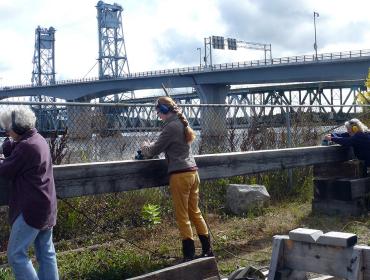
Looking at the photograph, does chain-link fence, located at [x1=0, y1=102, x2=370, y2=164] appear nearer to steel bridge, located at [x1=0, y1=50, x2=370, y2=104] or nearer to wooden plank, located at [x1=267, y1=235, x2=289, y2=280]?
wooden plank, located at [x1=267, y1=235, x2=289, y2=280]

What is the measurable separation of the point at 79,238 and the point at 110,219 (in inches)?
25.4

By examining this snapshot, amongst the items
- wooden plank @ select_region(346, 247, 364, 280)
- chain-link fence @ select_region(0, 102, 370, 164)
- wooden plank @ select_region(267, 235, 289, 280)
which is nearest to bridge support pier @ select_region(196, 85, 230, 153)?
chain-link fence @ select_region(0, 102, 370, 164)

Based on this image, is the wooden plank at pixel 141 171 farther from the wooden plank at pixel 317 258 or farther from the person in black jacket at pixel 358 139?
the wooden plank at pixel 317 258

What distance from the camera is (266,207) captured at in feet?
29.0

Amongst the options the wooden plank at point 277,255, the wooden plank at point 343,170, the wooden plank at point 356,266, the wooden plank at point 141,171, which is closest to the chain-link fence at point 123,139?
the wooden plank at point 141,171

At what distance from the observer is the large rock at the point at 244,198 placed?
853 cm

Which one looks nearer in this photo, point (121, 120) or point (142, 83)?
point (121, 120)

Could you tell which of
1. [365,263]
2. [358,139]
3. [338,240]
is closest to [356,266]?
[365,263]

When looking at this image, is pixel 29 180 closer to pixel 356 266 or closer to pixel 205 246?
pixel 205 246

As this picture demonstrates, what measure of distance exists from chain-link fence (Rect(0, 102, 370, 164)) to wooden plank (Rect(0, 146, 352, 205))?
1.13 meters

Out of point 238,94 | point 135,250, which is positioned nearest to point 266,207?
point 135,250

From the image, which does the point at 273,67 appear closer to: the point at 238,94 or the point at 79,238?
the point at 238,94

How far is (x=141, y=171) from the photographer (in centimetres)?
586

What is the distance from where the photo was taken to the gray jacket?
5770 mm
